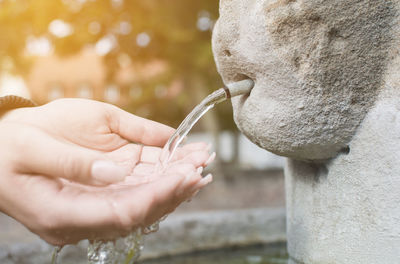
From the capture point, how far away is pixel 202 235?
305cm

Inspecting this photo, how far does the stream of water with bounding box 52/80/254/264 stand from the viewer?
1.36 meters

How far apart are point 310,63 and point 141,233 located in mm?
750

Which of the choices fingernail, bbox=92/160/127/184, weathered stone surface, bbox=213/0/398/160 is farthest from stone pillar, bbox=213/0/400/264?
fingernail, bbox=92/160/127/184

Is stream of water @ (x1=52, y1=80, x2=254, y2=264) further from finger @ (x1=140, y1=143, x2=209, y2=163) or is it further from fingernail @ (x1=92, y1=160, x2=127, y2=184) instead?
fingernail @ (x1=92, y1=160, x2=127, y2=184)

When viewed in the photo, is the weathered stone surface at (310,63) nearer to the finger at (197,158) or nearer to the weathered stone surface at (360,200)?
the weathered stone surface at (360,200)

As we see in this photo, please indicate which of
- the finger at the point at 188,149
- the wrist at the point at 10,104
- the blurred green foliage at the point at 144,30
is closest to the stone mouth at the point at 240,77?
the finger at the point at 188,149

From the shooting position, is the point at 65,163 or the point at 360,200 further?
the point at 360,200

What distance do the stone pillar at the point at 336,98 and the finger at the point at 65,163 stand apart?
62cm

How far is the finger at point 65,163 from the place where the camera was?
44.1 inches

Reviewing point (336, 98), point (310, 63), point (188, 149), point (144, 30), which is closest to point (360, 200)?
point (336, 98)

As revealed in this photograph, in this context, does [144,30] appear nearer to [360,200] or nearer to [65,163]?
[360,200]

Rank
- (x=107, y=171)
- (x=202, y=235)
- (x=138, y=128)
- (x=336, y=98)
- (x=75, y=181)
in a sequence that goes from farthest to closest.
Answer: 1. (x=202, y=235)
2. (x=138, y=128)
3. (x=336, y=98)
4. (x=75, y=181)
5. (x=107, y=171)

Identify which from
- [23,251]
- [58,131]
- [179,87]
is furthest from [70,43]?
[58,131]

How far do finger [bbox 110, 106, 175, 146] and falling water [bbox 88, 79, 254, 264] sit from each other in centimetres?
8
